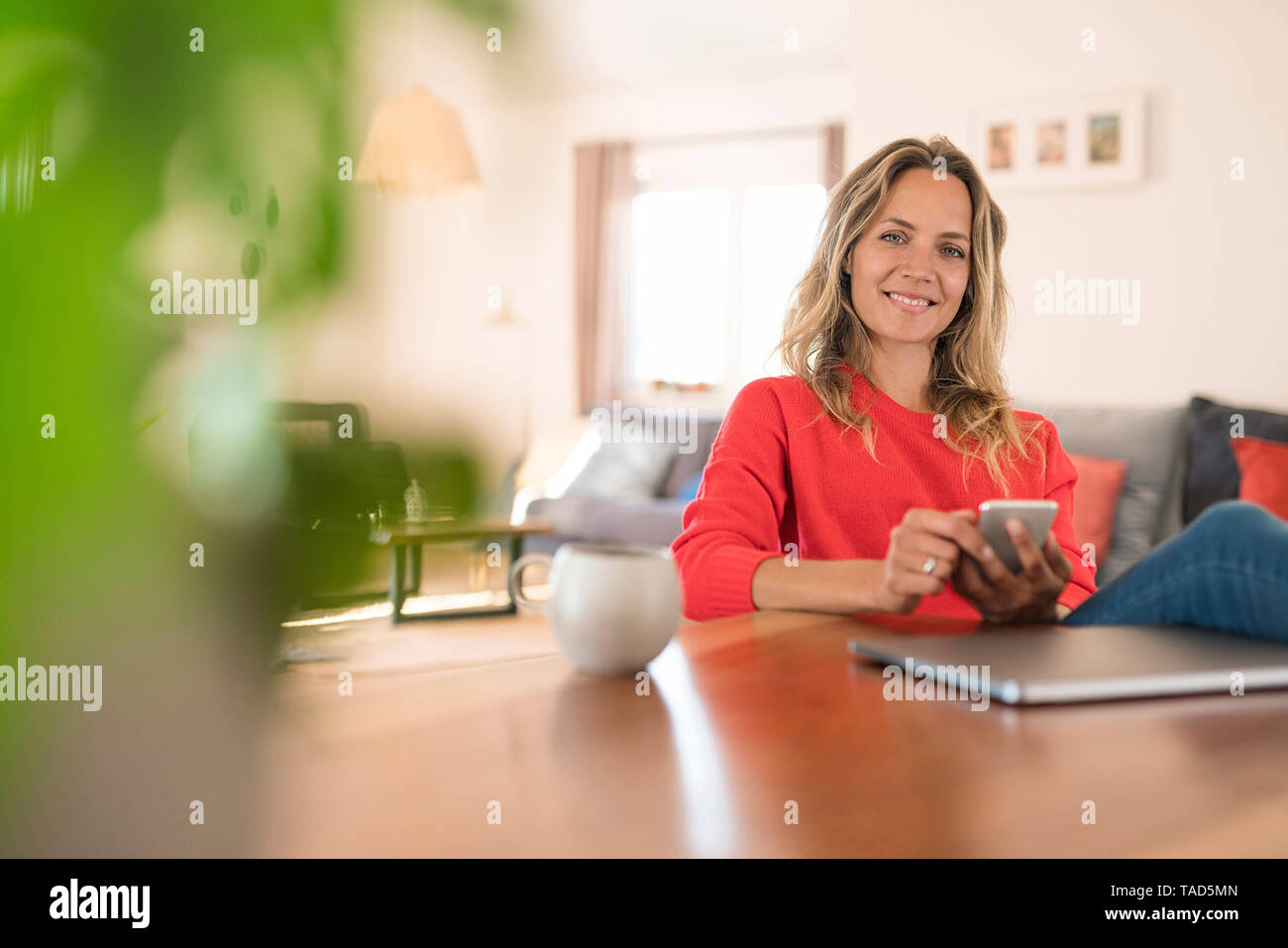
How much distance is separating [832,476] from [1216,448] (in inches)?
84.7

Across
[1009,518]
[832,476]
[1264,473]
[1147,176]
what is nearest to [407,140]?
[1009,518]

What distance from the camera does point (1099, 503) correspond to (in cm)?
322

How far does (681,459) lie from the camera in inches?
204

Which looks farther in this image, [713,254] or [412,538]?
[713,254]

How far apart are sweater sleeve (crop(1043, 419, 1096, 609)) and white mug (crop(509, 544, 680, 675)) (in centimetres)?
71

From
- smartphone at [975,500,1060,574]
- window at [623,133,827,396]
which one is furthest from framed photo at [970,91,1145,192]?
smartphone at [975,500,1060,574]

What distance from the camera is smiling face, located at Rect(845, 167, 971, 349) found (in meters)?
1.62

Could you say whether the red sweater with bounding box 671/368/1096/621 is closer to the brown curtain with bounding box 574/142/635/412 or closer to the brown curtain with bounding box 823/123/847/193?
the brown curtain with bounding box 823/123/847/193

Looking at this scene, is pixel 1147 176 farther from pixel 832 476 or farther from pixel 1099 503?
pixel 832 476

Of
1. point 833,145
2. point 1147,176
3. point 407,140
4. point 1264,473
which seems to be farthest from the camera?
point 833,145

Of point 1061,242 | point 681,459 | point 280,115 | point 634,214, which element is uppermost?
point 634,214
